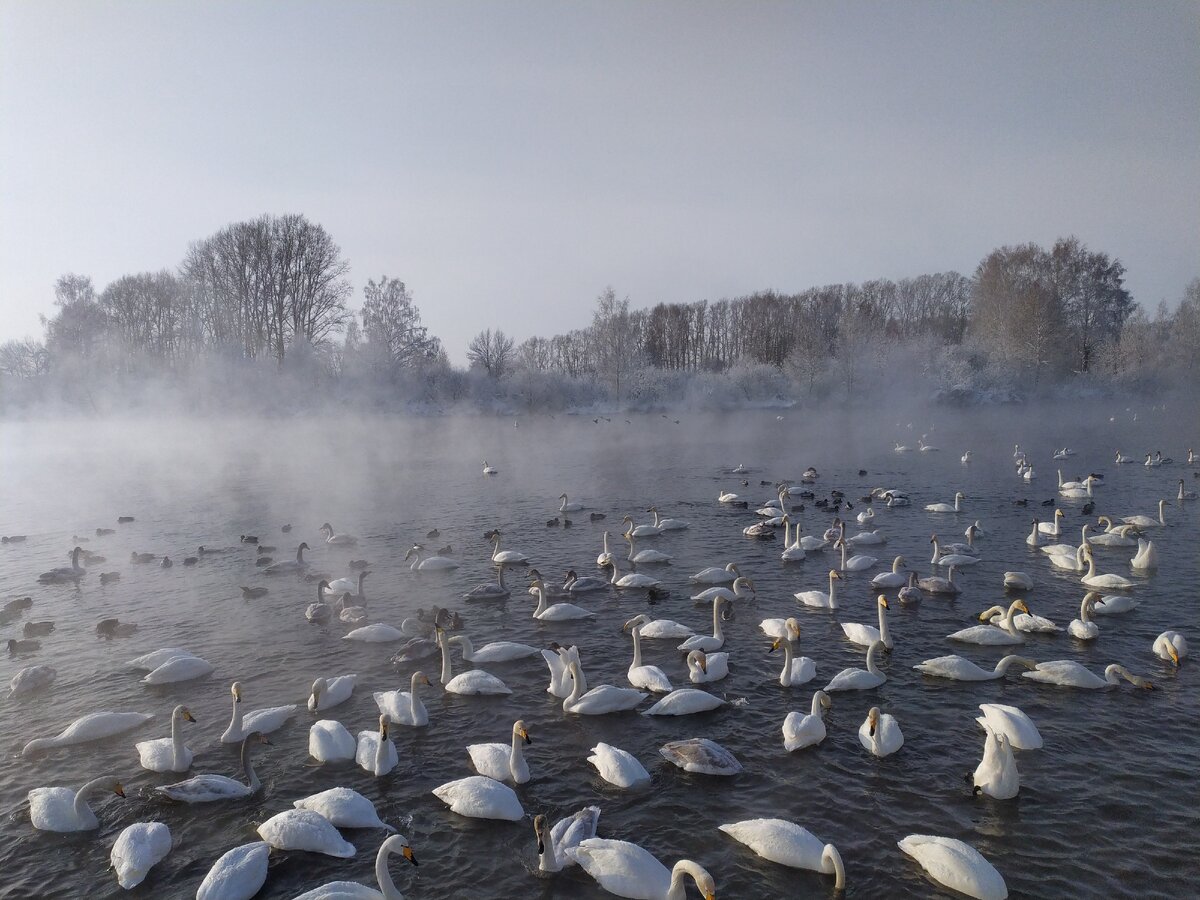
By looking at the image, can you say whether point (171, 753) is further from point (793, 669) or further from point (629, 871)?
point (793, 669)

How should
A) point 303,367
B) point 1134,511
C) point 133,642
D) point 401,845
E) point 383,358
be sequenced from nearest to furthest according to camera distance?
point 401,845 → point 133,642 → point 1134,511 → point 303,367 → point 383,358

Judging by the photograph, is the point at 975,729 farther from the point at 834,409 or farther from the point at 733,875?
the point at 834,409

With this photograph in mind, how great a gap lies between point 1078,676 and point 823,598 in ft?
16.2

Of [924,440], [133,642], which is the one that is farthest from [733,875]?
[924,440]

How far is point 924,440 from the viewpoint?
4516cm

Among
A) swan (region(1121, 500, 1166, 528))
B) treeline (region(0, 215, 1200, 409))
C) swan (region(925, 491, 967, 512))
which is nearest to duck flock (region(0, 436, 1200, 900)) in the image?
swan (region(1121, 500, 1166, 528))

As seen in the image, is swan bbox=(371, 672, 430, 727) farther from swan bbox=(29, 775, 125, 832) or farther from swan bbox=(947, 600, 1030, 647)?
swan bbox=(947, 600, 1030, 647)

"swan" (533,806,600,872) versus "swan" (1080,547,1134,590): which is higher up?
"swan" (1080,547,1134,590)

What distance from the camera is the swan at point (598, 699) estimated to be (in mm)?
10320

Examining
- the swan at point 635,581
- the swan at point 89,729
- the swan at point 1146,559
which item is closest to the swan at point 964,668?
the swan at point 635,581

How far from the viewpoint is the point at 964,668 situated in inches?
436

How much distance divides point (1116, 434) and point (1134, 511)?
89.8 ft

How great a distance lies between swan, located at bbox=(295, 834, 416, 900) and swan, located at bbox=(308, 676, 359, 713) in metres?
4.23

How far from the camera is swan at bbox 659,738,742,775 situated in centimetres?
866
